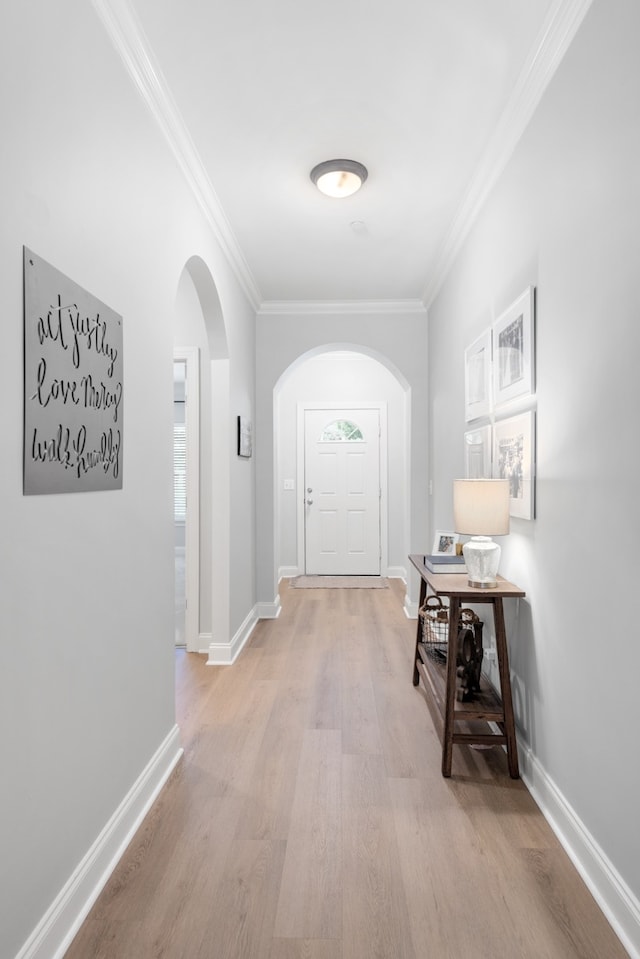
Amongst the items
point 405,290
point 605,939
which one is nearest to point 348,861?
point 605,939

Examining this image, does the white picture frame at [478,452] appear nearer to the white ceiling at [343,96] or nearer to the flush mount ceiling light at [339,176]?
the white ceiling at [343,96]

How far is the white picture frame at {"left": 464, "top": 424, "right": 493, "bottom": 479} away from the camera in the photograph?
9.08 ft

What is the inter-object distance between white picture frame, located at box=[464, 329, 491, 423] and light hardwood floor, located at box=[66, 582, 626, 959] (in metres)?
1.55

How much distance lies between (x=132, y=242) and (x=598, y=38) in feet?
4.92

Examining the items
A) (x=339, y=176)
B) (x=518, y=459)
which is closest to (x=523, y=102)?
(x=339, y=176)

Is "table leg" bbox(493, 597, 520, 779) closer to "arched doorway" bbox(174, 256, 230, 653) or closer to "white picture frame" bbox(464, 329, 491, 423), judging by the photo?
"white picture frame" bbox(464, 329, 491, 423)

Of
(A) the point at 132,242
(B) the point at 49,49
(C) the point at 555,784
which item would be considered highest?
(B) the point at 49,49

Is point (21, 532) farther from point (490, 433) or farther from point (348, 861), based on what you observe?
point (490, 433)

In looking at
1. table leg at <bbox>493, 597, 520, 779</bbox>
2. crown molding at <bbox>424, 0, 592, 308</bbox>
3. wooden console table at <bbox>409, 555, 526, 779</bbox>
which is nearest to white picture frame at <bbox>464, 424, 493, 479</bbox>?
wooden console table at <bbox>409, 555, 526, 779</bbox>

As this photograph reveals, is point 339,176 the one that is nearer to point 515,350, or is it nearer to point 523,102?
point 523,102

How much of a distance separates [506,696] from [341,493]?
14.4 feet

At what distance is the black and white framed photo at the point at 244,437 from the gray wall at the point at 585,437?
2108 millimetres

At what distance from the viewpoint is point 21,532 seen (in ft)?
4.15

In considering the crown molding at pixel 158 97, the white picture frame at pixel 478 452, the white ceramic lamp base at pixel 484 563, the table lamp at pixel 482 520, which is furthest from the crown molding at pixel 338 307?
the white ceramic lamp base at pixel 484 563
